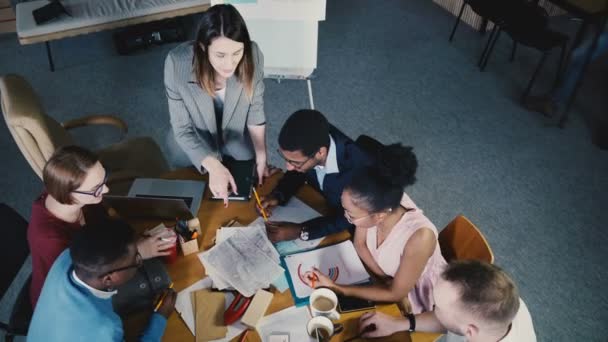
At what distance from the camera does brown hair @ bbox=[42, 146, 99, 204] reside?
1727 millimetres

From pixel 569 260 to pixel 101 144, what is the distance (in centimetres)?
339

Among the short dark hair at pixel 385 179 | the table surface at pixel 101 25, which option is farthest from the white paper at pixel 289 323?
the table surface at pixel 101 25

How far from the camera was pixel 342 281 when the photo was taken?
1.75 metres

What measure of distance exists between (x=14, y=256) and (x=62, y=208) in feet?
1.41

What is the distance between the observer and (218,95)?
6.75 ft

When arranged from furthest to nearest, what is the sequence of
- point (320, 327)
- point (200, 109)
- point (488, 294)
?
point (200, 109), point (320, 327), point (488, 294)

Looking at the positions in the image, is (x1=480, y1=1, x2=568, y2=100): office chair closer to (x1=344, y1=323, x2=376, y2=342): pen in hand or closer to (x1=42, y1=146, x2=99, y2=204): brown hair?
(x1=344, y1=323, x2=376, y2=342): pen in hand

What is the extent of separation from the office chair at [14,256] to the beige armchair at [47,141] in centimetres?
33

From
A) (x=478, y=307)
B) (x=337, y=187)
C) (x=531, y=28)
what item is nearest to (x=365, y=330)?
(x=478, y=307)

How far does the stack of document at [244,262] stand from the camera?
171cm

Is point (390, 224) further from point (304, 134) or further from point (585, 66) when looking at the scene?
point (585, 66)

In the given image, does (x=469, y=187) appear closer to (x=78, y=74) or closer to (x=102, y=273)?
(x=102, y=273)

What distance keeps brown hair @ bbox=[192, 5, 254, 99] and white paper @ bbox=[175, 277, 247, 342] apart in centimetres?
81

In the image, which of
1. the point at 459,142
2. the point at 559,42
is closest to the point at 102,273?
the point at 459,142
